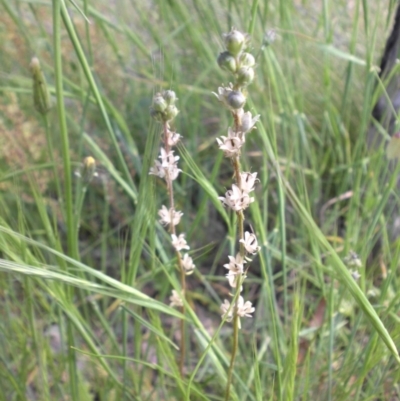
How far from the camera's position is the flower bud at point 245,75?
384mm

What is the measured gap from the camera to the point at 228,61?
388 mm

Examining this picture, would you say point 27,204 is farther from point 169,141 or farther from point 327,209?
point 169,141

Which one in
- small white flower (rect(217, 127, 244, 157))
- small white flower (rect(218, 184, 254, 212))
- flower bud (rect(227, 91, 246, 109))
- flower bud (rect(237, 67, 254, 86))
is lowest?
small white flower (rect(218, 184, 254, 212))

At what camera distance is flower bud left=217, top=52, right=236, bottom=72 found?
0.39 metres

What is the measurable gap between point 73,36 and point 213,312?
2.45 ft

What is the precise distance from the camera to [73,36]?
0.51 metres

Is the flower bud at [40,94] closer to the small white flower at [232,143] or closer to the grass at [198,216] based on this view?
the grass at [198,216]

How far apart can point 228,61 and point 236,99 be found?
29mm

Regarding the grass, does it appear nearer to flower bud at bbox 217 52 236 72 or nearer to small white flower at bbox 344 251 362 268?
small white flower at bbox 344 251 362 268

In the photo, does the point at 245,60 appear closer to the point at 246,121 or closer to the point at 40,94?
the point at 246,121

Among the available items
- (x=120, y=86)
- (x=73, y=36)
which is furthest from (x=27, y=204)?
(x=73, y=36)

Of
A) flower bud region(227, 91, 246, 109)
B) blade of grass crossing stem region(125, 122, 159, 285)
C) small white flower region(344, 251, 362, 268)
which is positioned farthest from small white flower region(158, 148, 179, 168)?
small white flower region(344, 251, 362, 268)

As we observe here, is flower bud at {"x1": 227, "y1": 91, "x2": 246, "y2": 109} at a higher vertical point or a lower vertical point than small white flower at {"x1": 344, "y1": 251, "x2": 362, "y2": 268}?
higher

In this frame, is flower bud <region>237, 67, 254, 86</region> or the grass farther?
the grass
